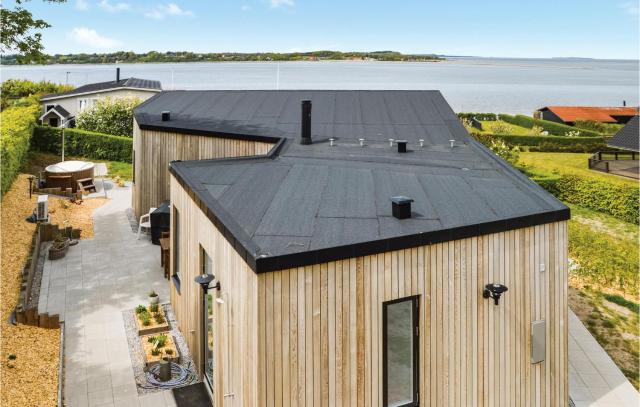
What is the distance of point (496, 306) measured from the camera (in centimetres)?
626

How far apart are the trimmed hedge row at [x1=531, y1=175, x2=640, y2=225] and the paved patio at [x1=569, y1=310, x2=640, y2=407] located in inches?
500

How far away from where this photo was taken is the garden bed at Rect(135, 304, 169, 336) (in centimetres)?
916

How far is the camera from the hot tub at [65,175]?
20094 mm

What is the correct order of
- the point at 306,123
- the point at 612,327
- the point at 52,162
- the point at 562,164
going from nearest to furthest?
1. the point at 612,327
2. the point at 306,123
3. the point at 52,162
4. the point at 562,164

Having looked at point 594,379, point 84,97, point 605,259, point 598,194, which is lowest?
point 594,379

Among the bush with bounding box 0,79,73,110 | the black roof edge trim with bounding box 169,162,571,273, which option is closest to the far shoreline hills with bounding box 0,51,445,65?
the bush with bounding box 0,79,73,110

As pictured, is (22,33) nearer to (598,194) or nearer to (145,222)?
(145,222)

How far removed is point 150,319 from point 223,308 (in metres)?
4.01

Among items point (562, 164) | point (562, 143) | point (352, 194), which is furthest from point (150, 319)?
point (562, 143)

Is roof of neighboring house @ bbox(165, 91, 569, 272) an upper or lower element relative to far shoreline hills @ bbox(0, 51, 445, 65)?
lower

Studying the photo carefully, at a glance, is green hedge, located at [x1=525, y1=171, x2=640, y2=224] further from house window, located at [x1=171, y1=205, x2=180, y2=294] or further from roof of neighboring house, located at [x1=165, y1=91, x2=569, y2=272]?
house window, located at [x1=171, y1=205, x2=180, y2=294]

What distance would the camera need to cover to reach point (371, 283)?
5410mm

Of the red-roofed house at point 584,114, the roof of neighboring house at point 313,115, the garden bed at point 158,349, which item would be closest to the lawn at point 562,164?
the roof of neighboring house at point 313,115

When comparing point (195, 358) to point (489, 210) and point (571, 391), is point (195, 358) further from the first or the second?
point (571, 391)
